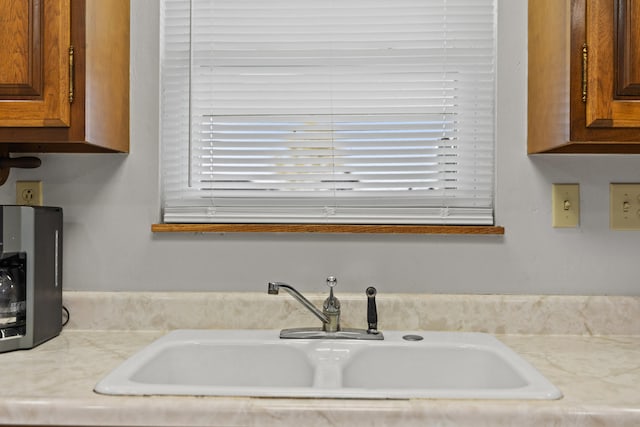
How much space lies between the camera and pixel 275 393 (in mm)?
928

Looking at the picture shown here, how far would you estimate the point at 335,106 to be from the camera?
4.91 ft

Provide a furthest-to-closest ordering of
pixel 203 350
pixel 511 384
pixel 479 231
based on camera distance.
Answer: pixel 479 231 → pixel 203 350 → pixel 511 384

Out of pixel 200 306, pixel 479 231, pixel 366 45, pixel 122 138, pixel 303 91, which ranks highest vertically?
pixel 366 45

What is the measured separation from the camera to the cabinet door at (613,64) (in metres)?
1.10

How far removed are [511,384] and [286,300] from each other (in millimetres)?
608

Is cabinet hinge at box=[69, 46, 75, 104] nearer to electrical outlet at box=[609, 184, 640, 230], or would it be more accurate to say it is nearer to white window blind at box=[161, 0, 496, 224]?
white window blind at box=[161, 0, 496, 224]

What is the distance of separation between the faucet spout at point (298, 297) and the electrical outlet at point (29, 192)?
74 cm

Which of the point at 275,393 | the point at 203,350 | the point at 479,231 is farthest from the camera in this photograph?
the point at 479,231

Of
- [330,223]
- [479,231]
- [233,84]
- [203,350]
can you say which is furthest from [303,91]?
[203,350]

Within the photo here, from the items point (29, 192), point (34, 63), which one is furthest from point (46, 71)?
point (29, 192)

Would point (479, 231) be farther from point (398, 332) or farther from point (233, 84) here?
point (233, 84)

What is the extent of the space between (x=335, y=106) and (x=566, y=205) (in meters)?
0.70

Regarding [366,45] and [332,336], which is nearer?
[332,336]

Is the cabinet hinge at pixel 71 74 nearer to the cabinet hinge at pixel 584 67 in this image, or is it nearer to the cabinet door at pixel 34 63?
the cabinet door at pixel 34 63
